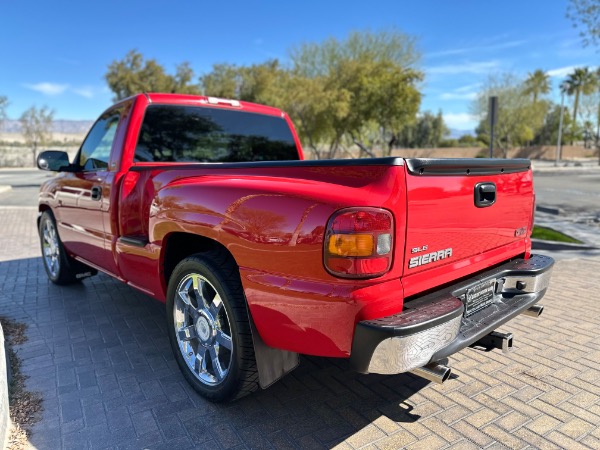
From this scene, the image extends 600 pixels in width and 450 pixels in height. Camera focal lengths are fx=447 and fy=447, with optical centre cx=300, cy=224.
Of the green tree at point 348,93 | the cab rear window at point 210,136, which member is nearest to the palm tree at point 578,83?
the green tree at point 348,93

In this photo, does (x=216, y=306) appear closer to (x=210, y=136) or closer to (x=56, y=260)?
(x=210, y=136)

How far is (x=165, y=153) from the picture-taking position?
12.8 feet

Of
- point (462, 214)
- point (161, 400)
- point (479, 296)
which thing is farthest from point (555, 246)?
point (161, 400)

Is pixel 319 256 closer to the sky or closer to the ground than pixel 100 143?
closer to the ground

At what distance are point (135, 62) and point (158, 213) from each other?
93.0 feet

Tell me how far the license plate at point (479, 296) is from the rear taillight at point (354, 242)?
0.81 m

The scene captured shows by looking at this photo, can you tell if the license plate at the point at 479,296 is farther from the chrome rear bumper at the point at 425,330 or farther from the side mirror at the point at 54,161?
the side mirror at the point at 54,161

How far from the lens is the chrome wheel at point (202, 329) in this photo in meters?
2.65

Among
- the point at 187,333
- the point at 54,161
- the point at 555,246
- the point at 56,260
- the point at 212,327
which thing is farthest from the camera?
the point at 555,246

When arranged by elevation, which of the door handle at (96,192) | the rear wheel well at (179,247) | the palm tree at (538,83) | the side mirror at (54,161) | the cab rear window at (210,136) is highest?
the palm tree at (538,83)

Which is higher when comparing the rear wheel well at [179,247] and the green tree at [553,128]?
the green tree at [553,128]

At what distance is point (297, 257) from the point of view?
208 centimetres

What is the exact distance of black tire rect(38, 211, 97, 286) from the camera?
4895 millimetres

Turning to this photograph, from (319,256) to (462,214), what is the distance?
0.93m
